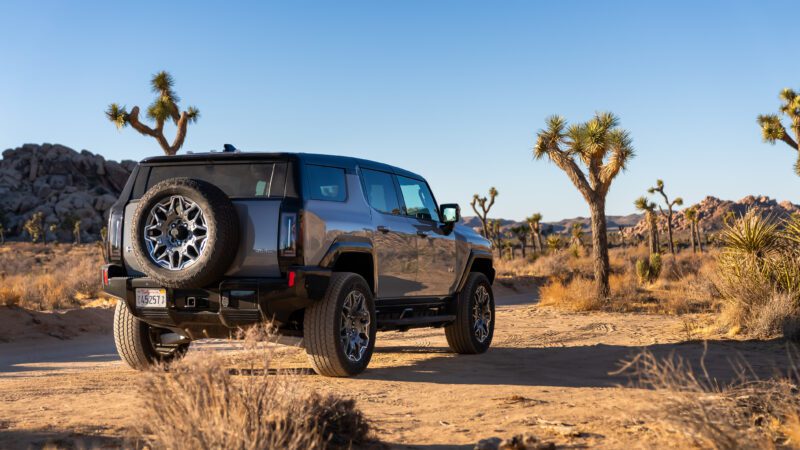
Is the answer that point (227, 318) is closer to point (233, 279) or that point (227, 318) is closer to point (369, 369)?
point (233, 279)

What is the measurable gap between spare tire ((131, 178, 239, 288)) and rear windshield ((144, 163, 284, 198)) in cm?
51

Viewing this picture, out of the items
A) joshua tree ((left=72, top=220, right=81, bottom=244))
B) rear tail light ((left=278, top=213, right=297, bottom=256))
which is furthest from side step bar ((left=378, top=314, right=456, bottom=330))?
joshua tree ((left=72, top=220, right=81, bottom=244))

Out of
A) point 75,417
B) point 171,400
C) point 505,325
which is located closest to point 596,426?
point 171,400

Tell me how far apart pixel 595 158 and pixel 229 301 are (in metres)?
17.5

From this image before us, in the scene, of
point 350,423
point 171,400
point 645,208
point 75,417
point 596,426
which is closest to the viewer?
point 171,400

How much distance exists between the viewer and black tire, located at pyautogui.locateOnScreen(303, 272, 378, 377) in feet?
25.3

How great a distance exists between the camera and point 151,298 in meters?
7.70

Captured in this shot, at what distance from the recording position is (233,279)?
7.40 m

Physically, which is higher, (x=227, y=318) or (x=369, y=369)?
(x=227, y=318)

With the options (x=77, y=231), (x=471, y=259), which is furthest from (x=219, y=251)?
(x=77, y=231)

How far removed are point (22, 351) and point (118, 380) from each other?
5.47 metres

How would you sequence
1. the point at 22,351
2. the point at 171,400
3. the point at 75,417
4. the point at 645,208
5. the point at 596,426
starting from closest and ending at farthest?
the point at 171,400
the point at 596,426
the point at 75,417
the point at 22,351
the point at 645,208

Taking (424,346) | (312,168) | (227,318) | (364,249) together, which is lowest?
(424,346)

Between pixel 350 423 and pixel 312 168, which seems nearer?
pixel 350 423
